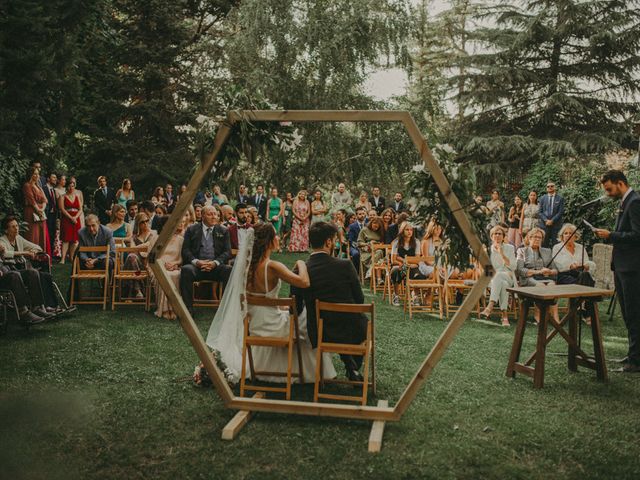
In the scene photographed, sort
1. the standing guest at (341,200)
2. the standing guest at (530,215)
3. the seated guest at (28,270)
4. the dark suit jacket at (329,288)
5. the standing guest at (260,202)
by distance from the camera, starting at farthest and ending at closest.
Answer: the standing guest at (341,200) → the standing guest at (260,202) → the standing guest at (530,215) → the seated guest at (28,270) → the dark suit jacket at (329,288)

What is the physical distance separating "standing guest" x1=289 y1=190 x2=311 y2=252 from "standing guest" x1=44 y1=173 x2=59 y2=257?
6.10 m

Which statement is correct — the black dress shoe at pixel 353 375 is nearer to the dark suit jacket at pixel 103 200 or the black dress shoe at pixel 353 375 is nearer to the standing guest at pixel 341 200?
the dark suit jacket at pixel 103 200

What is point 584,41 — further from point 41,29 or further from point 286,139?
point 286,139

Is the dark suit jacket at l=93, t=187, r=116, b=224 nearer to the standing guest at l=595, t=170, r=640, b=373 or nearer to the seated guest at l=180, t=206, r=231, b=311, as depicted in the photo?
the seated guest at l=180, t=206, r=231, b=311

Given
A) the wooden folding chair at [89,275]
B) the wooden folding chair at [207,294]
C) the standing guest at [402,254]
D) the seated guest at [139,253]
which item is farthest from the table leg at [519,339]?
the wooden folding chair at [89,275]

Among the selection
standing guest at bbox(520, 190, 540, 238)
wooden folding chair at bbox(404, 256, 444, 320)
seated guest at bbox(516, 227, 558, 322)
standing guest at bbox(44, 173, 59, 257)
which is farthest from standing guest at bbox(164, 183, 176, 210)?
standing guest at bbox(520, 190, 540, 238)

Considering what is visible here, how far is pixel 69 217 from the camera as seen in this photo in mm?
12867

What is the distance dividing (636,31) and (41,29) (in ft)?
65.8

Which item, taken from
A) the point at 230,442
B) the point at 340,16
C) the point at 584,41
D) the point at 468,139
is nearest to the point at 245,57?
the point at 340,16

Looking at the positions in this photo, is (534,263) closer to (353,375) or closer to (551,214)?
(353,375)

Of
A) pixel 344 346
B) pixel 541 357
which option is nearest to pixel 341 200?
pixel 541 357

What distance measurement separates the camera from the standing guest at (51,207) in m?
12.9

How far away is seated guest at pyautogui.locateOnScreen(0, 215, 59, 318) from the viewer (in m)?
7.78

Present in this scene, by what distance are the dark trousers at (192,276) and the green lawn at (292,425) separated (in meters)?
1.82
